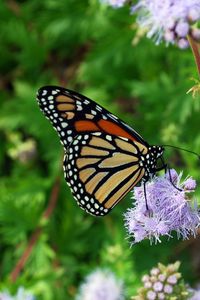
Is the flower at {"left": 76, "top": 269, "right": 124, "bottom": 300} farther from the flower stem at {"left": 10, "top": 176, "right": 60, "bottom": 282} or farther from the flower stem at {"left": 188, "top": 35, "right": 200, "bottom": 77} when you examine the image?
the flower stem at {"left": 188, "top": 35, "right": 200, "bottom": 77}

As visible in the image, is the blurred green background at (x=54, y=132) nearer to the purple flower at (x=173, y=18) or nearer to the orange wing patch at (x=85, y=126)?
the orange wing patch at (x=85, y=126)

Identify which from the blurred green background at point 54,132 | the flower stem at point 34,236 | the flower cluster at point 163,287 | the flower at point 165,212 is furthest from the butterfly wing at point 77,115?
the flower stem at point 34,236

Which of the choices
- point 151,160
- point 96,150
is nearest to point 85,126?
point 96,150

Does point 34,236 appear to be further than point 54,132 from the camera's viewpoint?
No

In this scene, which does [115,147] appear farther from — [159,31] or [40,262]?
[40,262]

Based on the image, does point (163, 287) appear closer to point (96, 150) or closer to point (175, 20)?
point (96, 150)
